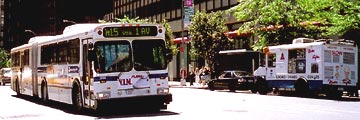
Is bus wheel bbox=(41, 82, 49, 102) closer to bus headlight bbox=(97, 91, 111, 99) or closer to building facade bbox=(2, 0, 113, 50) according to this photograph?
bus headlight bbox=(97, 91, 111, 99)

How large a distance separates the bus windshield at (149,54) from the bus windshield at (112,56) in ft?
0.80

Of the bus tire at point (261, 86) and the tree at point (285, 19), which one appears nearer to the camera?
the bus tire at point (261, 86)

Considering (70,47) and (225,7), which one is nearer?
(70,47)

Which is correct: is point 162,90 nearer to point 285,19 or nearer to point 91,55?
point 91,55

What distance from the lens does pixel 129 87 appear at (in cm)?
1592

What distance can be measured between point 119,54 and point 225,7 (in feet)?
106

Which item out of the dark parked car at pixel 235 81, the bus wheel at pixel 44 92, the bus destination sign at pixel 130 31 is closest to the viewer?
the bus destination sign at pixel 130 31

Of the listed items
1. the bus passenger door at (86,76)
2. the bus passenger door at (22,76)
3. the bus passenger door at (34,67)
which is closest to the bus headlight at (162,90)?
the bus passenger door at (86,76)

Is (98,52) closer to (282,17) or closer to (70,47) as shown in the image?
(70,47)

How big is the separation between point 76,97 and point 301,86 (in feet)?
41.7

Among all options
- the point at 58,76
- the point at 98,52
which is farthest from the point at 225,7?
the point at 98,52

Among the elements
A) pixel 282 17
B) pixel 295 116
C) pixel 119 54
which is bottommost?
pixel 295 116

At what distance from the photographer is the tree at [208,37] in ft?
136

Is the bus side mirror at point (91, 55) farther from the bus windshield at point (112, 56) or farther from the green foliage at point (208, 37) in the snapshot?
the green foliage at point (208, 37)
